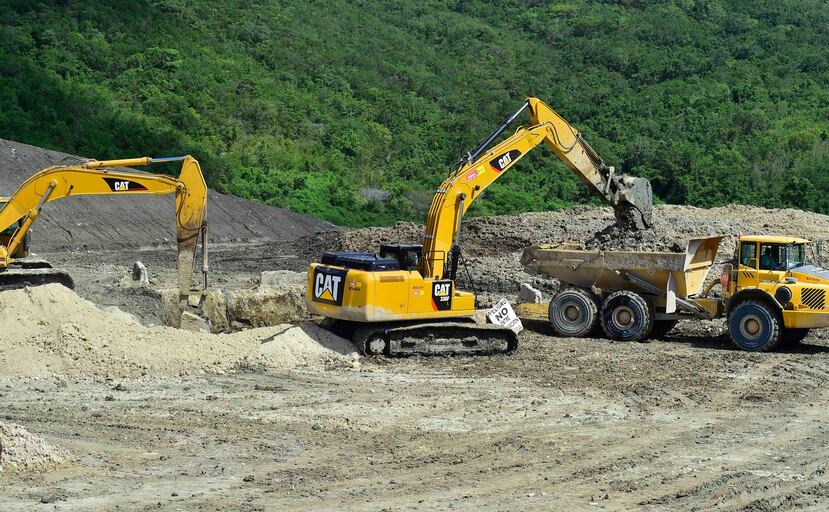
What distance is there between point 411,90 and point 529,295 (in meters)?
43.5

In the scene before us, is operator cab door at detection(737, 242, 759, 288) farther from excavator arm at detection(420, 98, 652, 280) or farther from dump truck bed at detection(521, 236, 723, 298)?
excavator arm at detection(420, 98, 652, 280)

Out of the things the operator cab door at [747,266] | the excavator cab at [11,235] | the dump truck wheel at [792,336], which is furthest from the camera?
the excavator cab at [11,235]

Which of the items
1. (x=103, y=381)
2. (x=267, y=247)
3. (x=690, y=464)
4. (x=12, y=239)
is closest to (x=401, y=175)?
(x=267, y=247)

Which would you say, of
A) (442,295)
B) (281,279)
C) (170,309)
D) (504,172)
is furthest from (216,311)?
(504,172)

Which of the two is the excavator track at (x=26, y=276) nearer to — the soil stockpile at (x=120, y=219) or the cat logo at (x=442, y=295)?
the cat logo at (x=442, y=295)

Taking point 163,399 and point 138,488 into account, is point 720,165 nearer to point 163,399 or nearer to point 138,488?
point 163,399

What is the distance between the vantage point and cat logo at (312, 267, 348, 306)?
15.6 meters

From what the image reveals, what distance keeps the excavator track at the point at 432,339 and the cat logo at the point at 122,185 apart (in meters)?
4.17

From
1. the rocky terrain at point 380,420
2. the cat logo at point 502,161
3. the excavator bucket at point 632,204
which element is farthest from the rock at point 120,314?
the excavator bucket at point 632,204

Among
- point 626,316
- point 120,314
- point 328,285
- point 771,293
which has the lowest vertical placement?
point 120,314

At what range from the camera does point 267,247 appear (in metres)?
34.3

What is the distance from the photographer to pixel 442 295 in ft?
52.5

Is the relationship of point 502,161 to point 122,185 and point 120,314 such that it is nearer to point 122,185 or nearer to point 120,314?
point 122,185

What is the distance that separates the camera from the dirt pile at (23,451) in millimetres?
9430
